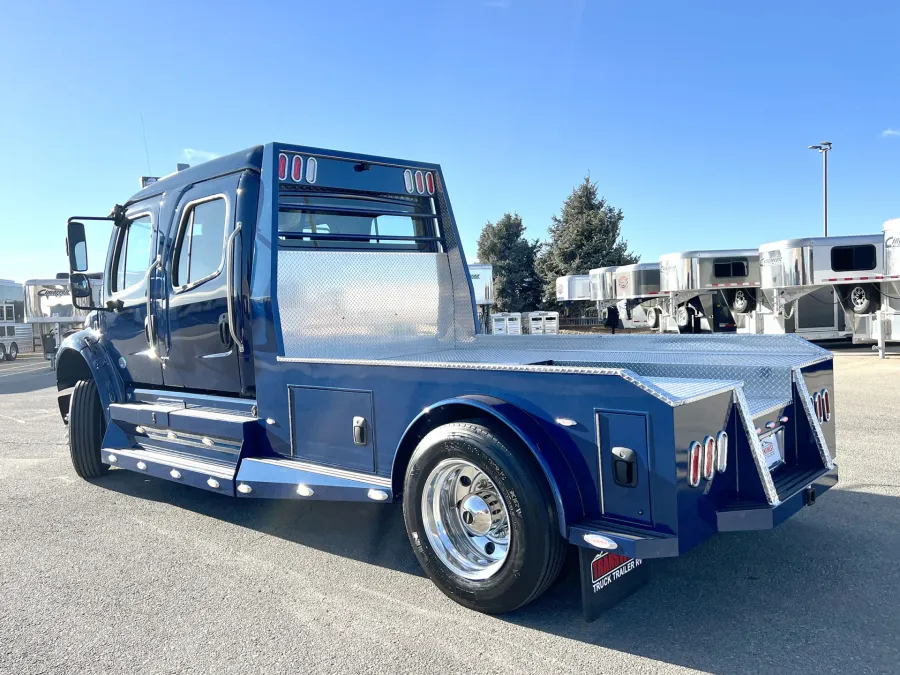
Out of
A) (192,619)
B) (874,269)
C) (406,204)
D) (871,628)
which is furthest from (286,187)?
(874,269)

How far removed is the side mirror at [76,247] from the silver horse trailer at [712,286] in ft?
54.0

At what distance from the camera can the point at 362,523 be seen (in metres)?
4.84

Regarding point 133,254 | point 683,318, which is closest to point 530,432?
point 133,254

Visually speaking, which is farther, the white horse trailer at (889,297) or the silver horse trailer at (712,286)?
the silver horse trailer at (712,286)

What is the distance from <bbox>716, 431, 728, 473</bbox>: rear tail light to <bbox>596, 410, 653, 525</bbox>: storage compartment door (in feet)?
1.33

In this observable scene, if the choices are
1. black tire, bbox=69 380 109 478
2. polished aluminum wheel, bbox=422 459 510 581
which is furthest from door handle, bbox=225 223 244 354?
black tire, bbox=69 380 109 478

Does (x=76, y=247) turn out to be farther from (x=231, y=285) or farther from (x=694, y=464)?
(x=694, y=464)

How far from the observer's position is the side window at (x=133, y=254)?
18.7ft

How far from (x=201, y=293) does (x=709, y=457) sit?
3.58m

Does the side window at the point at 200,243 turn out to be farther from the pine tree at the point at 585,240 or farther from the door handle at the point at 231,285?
the pine tree at the point at 585,240

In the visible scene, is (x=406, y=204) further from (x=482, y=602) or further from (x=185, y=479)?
(x=482, y=602)

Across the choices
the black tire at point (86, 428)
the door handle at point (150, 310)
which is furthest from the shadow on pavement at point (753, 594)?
the black tire at point (86, 428)

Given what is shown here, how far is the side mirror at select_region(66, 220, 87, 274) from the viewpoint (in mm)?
5719

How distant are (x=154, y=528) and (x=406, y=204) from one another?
9.86 ft
